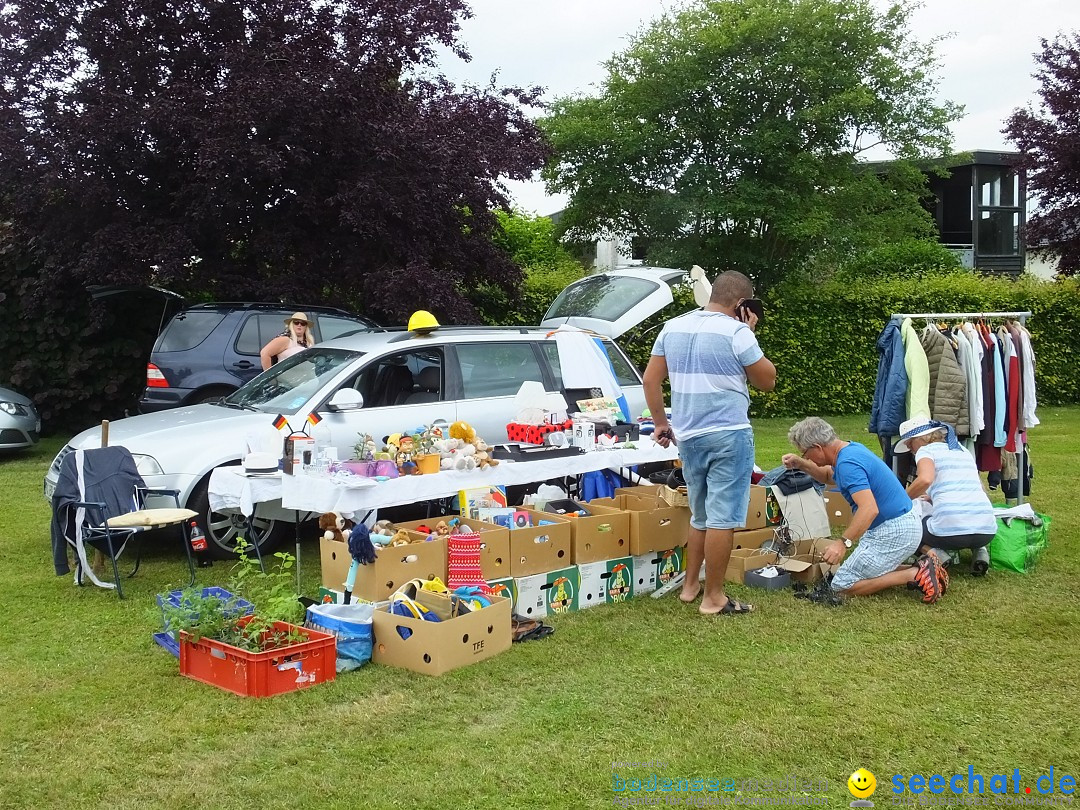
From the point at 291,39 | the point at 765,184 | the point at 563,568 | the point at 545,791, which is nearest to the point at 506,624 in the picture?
the point at 563,568

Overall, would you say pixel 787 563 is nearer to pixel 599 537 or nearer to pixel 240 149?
A: pixel 599 537

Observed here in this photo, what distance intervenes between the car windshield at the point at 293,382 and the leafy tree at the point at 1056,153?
16.3 metres

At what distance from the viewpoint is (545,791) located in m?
3.28

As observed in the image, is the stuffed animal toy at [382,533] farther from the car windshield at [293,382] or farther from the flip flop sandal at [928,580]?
the flip flop sandal at [928,580]

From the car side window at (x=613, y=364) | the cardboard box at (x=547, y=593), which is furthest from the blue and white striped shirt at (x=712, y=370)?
the car side window at (x=613, y=364)

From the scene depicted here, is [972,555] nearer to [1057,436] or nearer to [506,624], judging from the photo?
[506,624]

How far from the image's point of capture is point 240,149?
10117 millimetres

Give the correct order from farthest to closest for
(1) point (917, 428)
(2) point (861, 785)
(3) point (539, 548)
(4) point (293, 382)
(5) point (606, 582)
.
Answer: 1. (4) point (293, 382)
2. (1) point (917, 428)
3. (5) point (606, 582)
4. (3) point (539, 548)
5. (2) point (861, 785)

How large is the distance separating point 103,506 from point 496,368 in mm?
3034

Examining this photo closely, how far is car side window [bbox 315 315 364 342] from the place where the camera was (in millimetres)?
10359

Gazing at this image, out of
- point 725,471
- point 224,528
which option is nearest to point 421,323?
point 224,528

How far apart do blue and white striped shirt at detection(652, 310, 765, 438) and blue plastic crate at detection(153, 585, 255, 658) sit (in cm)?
241

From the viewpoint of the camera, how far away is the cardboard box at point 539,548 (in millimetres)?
5270
